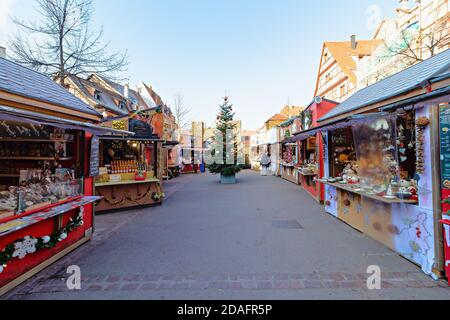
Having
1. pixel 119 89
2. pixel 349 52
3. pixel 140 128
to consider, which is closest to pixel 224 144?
pixel 140 128

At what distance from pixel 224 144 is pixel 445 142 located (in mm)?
11982

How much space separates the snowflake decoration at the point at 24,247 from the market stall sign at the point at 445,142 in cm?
566

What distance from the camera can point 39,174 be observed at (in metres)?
3.98

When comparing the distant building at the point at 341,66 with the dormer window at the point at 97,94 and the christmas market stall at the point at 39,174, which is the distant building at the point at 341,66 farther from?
the christmas market stall at the point at 39,174

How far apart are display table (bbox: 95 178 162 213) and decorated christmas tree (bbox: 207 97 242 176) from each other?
6.65 metres

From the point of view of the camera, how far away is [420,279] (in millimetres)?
2900

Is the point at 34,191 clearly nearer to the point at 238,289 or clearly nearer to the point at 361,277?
the point at 238,289

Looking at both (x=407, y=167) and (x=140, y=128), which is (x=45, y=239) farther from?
(x=407, y=167)

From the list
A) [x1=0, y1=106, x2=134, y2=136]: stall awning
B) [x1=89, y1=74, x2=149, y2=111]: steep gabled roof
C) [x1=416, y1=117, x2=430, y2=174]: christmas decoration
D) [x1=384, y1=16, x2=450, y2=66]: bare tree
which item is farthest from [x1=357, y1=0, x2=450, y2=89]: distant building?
[x1=89, y1=74, x2=149, y2=111]: steep gabled roof

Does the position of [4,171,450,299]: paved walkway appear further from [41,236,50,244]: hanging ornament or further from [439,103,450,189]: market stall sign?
[439,103,450,189]: market stall sign

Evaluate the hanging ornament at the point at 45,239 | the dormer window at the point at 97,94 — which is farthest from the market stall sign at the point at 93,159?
the dormer window at the point at 97,94

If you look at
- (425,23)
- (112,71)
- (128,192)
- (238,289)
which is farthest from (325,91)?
(238,289)

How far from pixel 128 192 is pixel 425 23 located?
18598 millimetres
